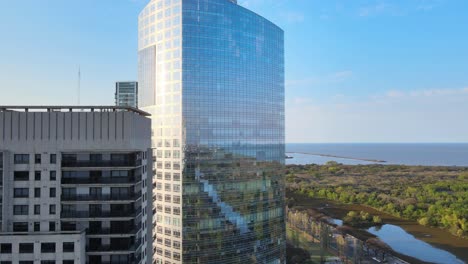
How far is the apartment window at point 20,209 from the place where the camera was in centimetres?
5506

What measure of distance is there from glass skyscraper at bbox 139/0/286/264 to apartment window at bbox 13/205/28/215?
37.3 metres

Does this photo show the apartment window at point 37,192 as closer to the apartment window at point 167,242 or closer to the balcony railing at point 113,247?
the balcony railing at point 113,247

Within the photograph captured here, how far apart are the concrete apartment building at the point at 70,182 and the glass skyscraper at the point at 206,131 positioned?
33353 mm

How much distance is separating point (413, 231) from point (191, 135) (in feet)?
369

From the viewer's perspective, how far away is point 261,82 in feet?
357

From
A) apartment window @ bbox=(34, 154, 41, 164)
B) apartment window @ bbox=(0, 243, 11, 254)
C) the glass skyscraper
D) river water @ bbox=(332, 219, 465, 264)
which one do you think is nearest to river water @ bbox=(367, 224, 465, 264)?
river water @ bbox=(332, 219, 465, 264)

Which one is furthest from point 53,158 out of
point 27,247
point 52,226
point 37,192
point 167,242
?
point 167,242

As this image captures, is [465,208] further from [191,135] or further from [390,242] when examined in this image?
[191,135]

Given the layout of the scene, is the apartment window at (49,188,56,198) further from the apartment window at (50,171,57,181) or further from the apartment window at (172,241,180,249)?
the apartment window at (172,241,180,249)

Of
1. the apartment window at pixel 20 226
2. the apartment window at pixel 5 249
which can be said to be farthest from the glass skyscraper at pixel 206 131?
the apartment window at pixel 5 249

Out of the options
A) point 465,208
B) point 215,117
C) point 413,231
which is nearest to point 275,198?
point 215,117

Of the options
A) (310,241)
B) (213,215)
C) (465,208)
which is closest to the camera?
(213,215)

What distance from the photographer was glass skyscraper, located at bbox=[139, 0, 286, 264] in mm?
94812

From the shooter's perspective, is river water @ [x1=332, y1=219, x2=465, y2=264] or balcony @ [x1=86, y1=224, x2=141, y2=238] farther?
river water @ [x1=332, y1=219, x2=465, y2=264]
